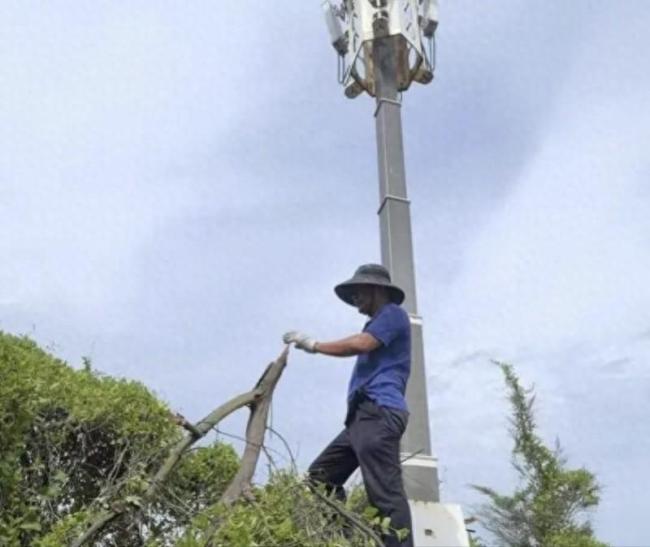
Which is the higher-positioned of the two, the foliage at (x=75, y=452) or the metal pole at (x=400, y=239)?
the metal pole at (x=400, y=239)

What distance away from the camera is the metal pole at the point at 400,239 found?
4934 mm

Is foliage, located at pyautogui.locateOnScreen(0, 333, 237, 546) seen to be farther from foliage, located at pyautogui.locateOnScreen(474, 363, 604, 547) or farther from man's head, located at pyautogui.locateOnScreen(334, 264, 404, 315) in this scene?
foliage, located at pyautogui.locateOnScreen(474, 363, 604, 547)

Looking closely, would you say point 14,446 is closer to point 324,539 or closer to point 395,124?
point 324,539

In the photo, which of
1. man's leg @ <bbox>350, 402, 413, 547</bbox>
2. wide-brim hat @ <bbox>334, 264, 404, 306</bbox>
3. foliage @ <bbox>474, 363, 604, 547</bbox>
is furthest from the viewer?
foliage @ <bbox>474, 363, 604, 547</bbox>

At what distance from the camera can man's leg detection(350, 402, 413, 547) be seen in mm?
3516

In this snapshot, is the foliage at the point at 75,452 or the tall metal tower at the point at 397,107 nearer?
the foliage at the point at 75,452

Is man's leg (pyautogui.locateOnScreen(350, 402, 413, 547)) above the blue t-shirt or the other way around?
the other way around

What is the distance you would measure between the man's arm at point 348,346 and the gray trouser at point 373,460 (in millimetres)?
250

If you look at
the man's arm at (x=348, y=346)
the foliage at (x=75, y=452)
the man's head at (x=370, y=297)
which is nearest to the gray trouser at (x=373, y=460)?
the man's arm at (x=348, y=346)

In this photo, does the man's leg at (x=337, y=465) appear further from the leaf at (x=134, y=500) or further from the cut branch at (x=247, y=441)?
the leaf at (x=134, y=500)

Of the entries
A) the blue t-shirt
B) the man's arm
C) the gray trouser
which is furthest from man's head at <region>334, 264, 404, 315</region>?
the gray trouser

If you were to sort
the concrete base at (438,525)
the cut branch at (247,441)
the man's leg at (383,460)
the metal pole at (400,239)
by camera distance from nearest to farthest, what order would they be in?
the cut branch at (247,441)
the man's leg at (383,460)
the concrete base at (438,525)
the metal pole at (400,239)

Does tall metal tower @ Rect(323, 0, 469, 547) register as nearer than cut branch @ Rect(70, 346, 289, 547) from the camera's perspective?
No

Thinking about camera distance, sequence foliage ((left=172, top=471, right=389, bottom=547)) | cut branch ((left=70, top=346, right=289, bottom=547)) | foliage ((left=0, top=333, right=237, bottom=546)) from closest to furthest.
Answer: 1. foliage ((left=172, top=471, right=389, bottom=547))
2. cut branch ((left=70, top=346, right=289, bottom=547))
3. foliage ((left=0, top=333, right=237, bottom=546))
